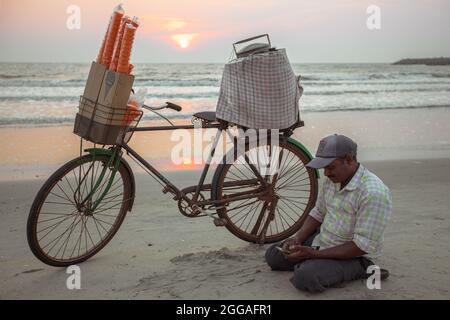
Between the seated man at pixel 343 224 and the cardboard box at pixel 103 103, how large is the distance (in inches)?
55.4

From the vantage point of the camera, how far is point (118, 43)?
3.77 meters

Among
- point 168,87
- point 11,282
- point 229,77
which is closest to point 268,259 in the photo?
point 229,77

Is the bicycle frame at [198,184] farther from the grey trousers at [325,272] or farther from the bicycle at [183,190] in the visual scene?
the grey trousers at [325,272]

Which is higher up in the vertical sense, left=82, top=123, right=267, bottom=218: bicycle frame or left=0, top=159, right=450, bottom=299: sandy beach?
left=82, top=123, right=267, bottom=218: bicycle frame

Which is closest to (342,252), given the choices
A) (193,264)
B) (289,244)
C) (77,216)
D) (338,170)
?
(289,244)

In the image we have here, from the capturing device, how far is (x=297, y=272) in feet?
11.2

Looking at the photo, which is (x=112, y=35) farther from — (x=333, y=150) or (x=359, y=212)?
(x=359, y=212)

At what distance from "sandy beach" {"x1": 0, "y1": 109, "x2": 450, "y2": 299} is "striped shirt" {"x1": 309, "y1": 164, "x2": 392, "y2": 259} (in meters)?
0.34

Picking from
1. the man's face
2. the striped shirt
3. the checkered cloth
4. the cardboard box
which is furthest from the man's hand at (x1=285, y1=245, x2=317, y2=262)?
the cardboard box

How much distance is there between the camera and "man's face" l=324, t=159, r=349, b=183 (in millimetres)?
3291

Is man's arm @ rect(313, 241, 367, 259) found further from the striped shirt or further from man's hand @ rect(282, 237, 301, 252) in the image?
man's hand @ rect(282, 237, 301, 252)

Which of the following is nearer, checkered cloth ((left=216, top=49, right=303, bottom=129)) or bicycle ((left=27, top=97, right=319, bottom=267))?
bicycle ((left=27, top=97, right=319, bottom=267))
